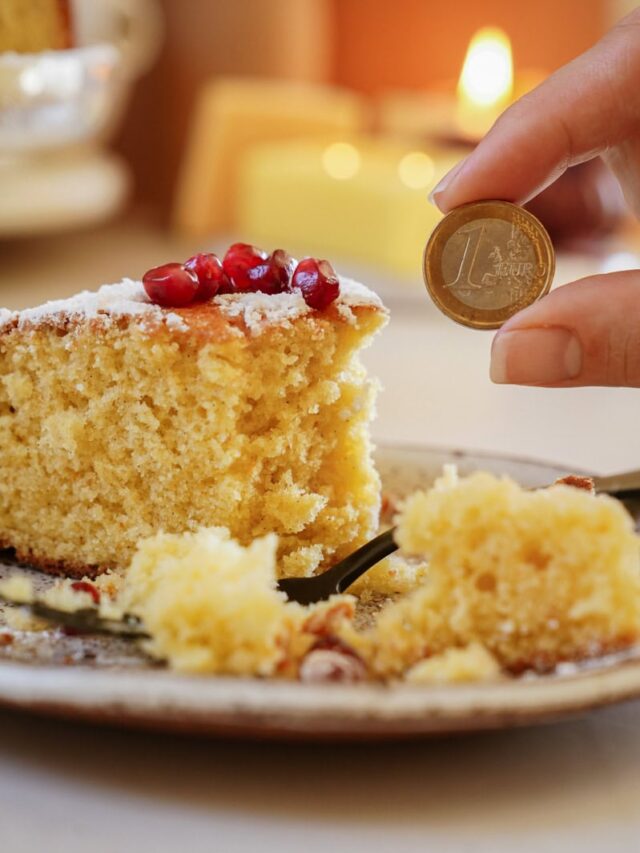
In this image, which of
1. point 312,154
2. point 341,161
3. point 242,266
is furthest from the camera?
point 312,154

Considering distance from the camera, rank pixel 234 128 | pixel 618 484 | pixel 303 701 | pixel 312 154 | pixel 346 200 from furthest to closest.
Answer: pixel 234 128 < pixel 312 154 < pixel 346 200 < pixel 618 484 < pixel 303 701

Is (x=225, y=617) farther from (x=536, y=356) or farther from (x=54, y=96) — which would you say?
(x=54, y=96)

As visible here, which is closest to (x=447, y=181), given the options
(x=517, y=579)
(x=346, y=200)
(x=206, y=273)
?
(x=206, y=273)

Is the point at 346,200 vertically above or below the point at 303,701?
above

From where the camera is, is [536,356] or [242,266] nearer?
[536,356]

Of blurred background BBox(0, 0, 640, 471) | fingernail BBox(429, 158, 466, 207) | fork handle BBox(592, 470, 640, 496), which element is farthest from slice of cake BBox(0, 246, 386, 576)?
blurred background BBox(0, 0, 640, 471)

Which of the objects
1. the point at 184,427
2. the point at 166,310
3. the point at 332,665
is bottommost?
the point at 332,665

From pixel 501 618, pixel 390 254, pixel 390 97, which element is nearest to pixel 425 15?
pixel 390 97

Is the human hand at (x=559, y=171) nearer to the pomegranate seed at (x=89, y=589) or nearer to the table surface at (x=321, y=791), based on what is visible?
the table surface at (x=321, y=791)

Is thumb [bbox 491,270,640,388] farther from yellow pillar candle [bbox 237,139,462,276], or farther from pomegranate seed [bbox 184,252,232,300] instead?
yellow pillar candle [bbox 237,139,462,276]
